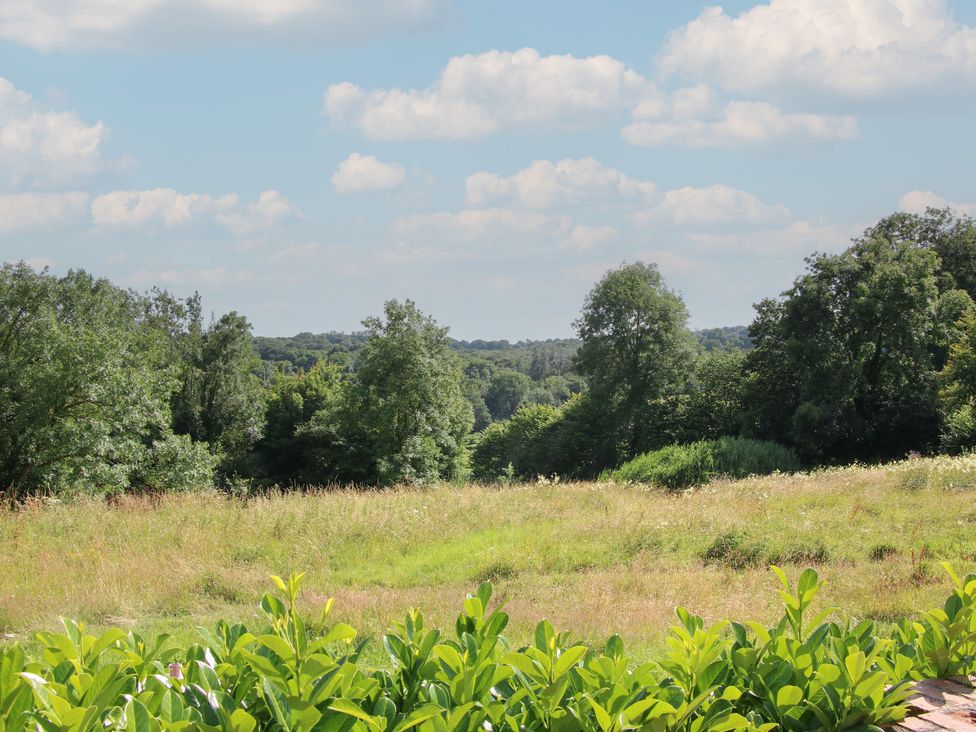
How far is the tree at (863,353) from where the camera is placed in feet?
102

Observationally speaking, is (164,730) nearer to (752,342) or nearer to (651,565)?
(651,565)

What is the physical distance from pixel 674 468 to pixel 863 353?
47.3ft

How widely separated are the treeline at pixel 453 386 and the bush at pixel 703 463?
15.5 ft

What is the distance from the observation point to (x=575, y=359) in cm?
4166

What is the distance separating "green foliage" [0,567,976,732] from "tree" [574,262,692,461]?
36.8m

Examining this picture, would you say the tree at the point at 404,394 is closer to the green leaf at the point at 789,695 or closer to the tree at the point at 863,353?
the tree at the point at 863,353

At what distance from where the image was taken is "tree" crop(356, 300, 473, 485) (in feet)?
113

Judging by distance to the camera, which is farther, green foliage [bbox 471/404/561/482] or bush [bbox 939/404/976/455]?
green foliage [bbox 471/404/561/482]

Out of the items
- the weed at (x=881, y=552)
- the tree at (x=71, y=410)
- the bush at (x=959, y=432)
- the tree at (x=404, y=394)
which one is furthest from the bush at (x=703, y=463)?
the tree at (x=71, y=410)

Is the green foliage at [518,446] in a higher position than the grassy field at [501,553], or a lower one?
lower

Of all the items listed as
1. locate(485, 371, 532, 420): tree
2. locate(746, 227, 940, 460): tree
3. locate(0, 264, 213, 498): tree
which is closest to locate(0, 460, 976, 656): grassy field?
locate(0, 264, 213, 498): tree

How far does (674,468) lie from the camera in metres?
22.3

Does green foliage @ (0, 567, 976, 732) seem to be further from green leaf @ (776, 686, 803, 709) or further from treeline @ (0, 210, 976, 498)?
treeline @ (0, 210, 976, 498)

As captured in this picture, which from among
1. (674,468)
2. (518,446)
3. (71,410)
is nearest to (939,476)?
(674,468)
